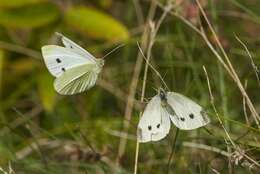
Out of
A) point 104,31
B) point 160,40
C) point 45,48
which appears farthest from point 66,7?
point 45,48

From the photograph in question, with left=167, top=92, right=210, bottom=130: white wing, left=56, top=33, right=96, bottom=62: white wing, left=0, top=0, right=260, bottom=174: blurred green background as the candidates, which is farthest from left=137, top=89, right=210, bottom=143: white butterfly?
left=0, top=0, right=260, bottom=174: blurred green background

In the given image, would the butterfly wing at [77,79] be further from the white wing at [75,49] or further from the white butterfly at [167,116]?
the white butterfly at [167,116]

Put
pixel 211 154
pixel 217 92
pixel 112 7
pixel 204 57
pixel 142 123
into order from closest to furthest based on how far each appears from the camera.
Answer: pixel 142 123
pixel 211 154
pixel 217 92
pixel 204 57
pixel 112 7

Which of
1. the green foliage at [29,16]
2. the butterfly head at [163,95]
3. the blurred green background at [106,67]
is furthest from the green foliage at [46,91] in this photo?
the butterfly head at [163,95]

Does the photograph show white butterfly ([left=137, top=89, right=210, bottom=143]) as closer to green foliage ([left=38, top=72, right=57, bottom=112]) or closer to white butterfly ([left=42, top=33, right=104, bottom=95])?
white butterfly ([left=42, top=33, right=104, bottom=95])

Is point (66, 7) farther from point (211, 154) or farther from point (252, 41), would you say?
point (211, 154)

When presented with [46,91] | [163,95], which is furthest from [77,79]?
[46,91]
